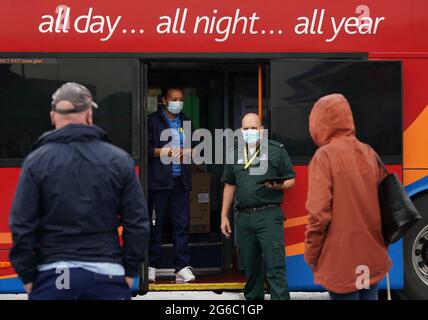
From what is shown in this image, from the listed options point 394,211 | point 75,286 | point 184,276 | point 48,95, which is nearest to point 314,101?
point 184,276

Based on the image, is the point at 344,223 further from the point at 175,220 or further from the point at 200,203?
the point at 200,203

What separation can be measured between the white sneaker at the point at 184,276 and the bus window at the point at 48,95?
57.0 inches

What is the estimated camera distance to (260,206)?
6406 millimetres

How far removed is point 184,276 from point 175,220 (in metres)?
0.63

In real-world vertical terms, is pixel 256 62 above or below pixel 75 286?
above

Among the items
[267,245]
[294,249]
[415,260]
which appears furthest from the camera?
[415,260]

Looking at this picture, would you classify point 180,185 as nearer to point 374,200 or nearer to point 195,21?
point 195,21

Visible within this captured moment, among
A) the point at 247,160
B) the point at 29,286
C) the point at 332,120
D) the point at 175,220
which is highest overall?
the point at 332,120

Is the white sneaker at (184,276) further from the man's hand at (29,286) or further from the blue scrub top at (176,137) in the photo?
the man's hand at (29,286)

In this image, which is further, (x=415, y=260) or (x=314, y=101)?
Result: (x=415, y=260)

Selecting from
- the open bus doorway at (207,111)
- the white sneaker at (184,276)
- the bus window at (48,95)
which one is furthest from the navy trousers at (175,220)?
the bus window at (48,95)

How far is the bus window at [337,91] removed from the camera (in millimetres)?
6574

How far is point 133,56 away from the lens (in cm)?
653
